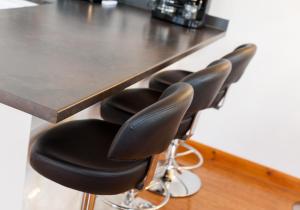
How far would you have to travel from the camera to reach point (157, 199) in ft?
8.68

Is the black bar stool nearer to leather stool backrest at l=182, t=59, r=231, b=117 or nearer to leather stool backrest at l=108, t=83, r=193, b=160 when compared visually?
leather stool backrest at l=182, t=59, r=231, b=117

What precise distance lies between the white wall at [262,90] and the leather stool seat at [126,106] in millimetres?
1117

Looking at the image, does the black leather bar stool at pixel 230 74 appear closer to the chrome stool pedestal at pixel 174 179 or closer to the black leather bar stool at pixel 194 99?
the black leather bar stool at pixel 194 99

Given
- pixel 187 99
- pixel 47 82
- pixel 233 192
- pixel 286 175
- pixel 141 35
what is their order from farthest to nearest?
pixel 286 175, pixel 233 192, pixel 141 35, pixel 187 99, pixel 47 82

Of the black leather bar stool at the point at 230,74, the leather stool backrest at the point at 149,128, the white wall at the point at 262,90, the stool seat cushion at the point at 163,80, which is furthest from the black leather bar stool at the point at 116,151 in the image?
the white wall at the point at 262,90

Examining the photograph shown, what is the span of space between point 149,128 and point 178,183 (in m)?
1.70

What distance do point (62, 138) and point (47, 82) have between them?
0.32 m

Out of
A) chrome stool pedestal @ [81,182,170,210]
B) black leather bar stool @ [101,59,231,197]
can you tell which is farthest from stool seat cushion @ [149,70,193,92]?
chrome stool pedestal @ [81,182,170,210]

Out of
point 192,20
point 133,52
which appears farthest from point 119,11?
point 133,52

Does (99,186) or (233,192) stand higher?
(99,186)

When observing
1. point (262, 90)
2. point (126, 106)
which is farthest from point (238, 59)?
point (262, 90)

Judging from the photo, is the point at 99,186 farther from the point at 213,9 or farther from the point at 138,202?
the point at 213,9

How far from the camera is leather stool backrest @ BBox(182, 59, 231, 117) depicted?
1679 mm

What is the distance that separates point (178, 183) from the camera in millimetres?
2834
